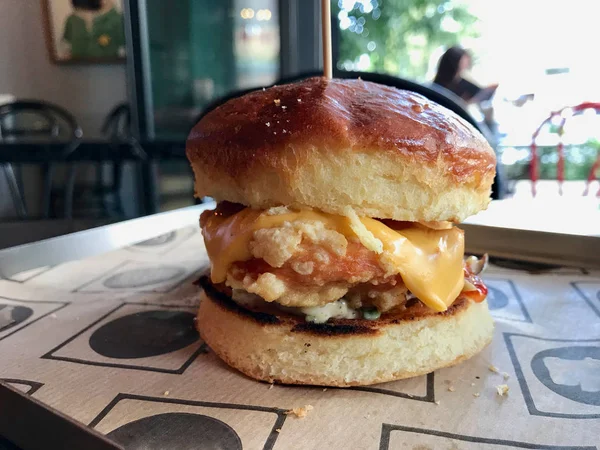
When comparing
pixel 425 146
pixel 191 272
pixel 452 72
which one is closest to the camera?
pixel 425 146

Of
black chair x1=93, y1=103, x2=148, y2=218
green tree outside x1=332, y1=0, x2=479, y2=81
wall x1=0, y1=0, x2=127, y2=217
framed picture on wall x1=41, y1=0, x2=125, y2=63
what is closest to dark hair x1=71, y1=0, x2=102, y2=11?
framed picture on wall x1=41, y1=0, x2=125, y2=63

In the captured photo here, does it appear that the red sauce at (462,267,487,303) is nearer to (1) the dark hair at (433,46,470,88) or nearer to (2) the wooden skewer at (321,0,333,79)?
(2) the wooden skewer at (321,0,333,79)

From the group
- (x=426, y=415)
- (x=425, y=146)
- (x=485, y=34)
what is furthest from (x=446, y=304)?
(x=485, y=34)

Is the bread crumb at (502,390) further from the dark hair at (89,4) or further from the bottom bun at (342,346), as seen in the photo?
the dark hair at (89,4)

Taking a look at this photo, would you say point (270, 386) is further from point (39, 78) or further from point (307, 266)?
point (39, 78)

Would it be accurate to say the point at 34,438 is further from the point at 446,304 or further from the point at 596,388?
the point at 596,388

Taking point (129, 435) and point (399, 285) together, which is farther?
point (399, 285)
